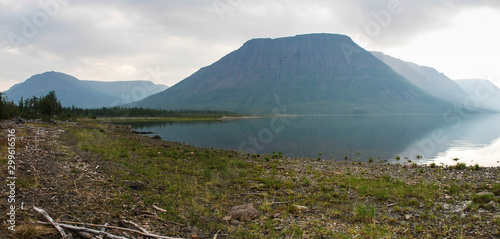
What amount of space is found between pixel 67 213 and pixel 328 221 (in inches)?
367

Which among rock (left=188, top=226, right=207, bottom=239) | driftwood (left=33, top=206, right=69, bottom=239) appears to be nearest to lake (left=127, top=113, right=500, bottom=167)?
rock (left=188, top=226, right=207, bottom=239)

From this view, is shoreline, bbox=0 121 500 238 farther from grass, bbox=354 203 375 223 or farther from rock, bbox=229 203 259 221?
rock, bbox=229 203 259 221

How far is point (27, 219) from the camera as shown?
7602 millimetres

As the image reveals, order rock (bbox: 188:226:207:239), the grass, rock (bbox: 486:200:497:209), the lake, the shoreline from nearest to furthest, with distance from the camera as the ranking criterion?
rock (bbox: 188:226:207:239), the shoreline, the grass, rock (bbox: 486:200:497:209), the lake

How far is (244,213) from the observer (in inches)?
448

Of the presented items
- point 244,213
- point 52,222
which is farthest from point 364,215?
point 52,222

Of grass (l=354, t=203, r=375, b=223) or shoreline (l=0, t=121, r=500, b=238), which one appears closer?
shoreline (l=0, t=121, r=500, b=238)

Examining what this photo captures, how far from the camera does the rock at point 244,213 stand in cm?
1121

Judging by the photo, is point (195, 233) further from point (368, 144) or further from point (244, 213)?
point (368, 144)

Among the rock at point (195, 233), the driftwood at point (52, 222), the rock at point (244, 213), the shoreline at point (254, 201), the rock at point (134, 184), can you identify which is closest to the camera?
the driftwood at point (52, 222)

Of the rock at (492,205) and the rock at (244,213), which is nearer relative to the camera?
the rock at (244,213)

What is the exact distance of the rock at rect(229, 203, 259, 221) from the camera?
36.8 ft

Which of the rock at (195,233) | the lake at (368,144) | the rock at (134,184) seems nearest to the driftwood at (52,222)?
the rock at (195,233)

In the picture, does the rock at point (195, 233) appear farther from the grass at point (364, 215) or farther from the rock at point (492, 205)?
the rock at point (492, 205)
